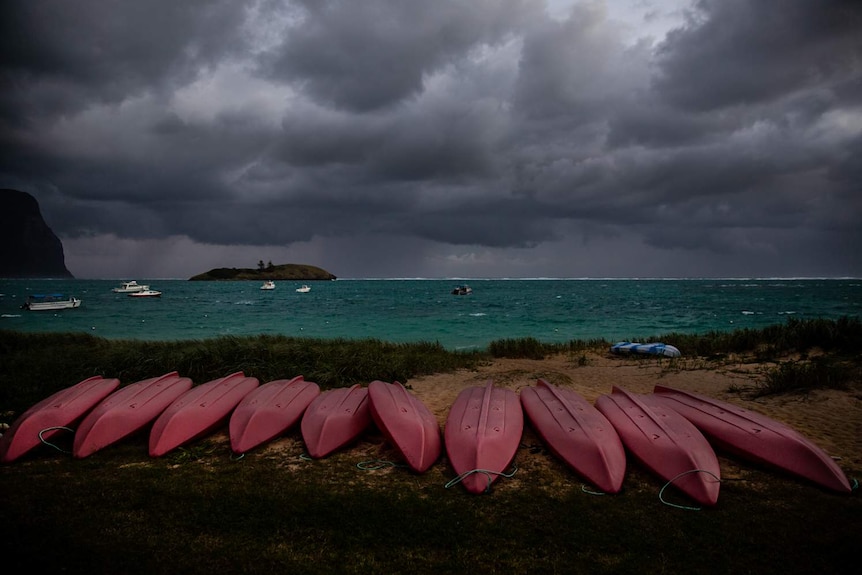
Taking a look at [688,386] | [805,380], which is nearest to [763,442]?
[805,380]

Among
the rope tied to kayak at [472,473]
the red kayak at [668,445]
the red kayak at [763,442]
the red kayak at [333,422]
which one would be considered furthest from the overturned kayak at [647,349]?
the rope tied to kayak at [472,473]

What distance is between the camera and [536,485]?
429 centimetres

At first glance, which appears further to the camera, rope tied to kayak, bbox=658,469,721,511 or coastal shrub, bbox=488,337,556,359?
coastal shrub, bbox=488,337,556,359

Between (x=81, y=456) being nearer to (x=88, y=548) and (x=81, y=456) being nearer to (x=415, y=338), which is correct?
(x=88, y=548)

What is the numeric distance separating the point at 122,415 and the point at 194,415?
874 millimetres

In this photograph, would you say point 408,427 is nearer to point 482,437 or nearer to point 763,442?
point 482,437

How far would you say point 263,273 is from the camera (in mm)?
152875

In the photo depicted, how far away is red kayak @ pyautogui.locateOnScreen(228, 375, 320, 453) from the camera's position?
17.0 feet


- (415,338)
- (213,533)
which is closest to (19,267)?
(415,338)

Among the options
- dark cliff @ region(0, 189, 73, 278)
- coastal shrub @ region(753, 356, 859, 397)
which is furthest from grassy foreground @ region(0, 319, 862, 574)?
dark cliff @ region(0, 189, 73, 278)

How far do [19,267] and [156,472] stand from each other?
24168cm

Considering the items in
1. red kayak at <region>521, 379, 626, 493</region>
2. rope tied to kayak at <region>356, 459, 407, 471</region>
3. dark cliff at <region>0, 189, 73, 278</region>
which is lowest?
rope tied to kayak at <region>356, 459, 407, 471</region>

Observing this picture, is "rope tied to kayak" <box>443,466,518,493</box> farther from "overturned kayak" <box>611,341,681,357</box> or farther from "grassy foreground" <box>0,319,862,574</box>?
"overturned kayak" <box>611,341,681,357</box>

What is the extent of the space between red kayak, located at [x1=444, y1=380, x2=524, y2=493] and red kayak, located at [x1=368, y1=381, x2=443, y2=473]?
20 centimetres
